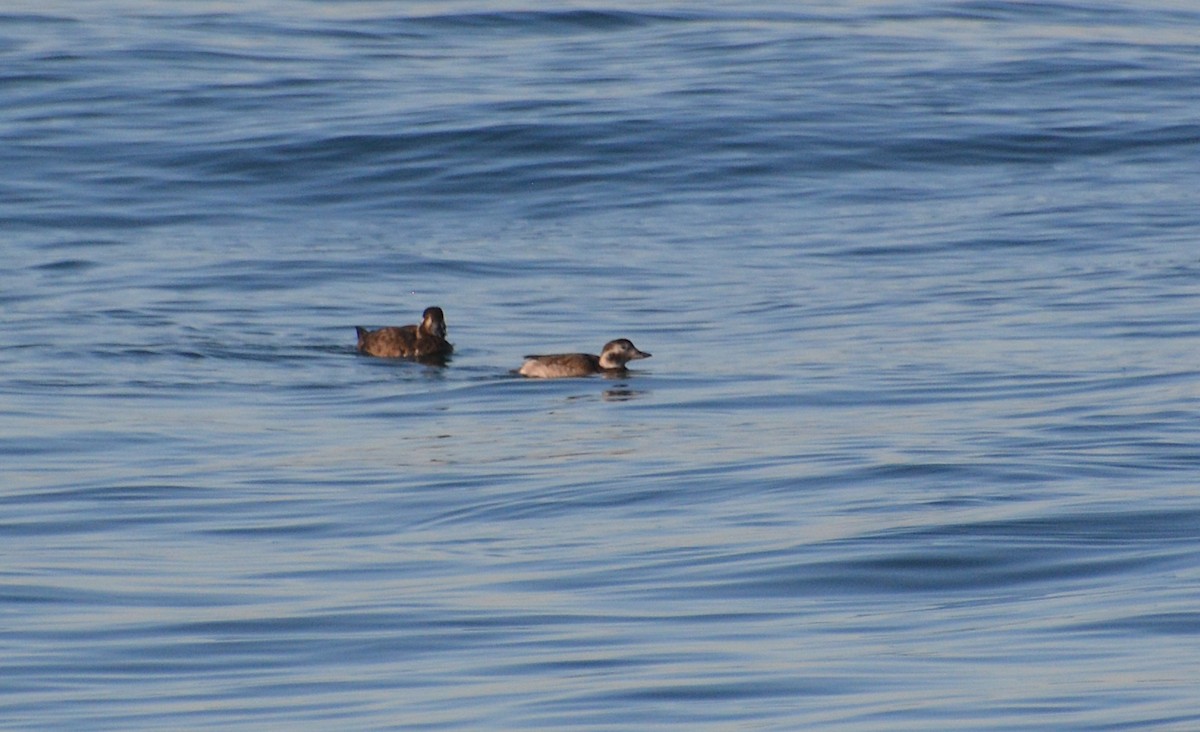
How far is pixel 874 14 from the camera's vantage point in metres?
37.8

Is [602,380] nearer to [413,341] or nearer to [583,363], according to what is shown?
[583,363]

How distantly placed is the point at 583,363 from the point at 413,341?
154cm

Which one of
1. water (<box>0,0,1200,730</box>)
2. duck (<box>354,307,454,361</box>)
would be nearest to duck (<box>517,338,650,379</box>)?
water (<box>0,0,1200,730</box>)

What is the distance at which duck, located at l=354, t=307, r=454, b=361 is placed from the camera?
16.8m

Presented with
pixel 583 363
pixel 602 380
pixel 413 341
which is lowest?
pixel 602 380

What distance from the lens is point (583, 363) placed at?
1603 centimetres

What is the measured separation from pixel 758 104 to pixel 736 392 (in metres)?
16.4

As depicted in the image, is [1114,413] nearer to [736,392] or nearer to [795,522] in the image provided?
[736,392]

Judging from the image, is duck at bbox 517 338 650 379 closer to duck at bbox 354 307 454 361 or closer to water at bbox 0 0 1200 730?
water at bbox 0 0 1200 730

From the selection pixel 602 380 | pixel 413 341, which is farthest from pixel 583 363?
pixel 413 341

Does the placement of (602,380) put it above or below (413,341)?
below

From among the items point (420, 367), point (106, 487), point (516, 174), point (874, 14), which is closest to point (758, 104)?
point (516, 174)

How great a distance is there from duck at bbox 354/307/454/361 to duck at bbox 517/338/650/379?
3.24 feet

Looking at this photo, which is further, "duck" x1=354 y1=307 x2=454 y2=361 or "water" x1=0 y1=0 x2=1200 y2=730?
"duck" x1=354 y1=307 x2=454 y2=361
